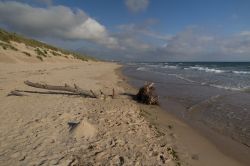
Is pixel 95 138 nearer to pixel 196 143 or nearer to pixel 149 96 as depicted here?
pixel 196 143

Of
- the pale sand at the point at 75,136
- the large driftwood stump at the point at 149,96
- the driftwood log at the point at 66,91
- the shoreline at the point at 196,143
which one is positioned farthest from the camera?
the large driftwood stump at the point at 149,96

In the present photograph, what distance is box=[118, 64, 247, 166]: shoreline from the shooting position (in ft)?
19.6

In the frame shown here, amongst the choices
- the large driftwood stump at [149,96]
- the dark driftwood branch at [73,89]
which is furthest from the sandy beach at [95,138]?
the large driftwood stump at [149,96]

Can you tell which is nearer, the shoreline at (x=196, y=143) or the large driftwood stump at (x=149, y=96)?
the shoreline at (x=196, y=143)

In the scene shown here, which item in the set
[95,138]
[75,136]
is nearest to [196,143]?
[95,138]

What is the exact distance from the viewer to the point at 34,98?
432 inches

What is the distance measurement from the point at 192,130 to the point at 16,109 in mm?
6302

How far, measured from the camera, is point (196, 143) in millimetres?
7086

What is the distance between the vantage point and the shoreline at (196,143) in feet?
19.6

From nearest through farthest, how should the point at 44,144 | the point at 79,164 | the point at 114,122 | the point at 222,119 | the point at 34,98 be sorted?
the point at 79,164, the point at 44,144, the point at 114,122, the point at 222,119, the point at 34,98

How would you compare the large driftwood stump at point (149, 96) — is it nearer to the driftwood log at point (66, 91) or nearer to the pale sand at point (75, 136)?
the driftwood log at point (66, 91)

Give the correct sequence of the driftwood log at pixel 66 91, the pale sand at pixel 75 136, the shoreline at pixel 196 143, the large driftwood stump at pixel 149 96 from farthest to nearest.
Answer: the large driftwood stump at pixel 149 96 → the driftwood log at pixel 66 91 → the shoreline at pixel 196 143 → the pale sand at pixel 75 136

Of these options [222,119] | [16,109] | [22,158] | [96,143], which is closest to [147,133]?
[96,143]

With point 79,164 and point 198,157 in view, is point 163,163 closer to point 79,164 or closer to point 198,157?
point 198,157
